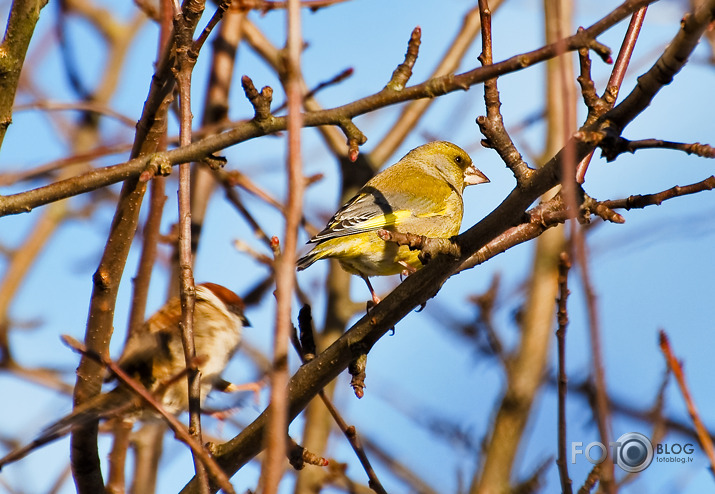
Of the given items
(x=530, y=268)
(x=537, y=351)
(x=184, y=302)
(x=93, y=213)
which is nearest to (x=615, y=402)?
(x=537, y=351)

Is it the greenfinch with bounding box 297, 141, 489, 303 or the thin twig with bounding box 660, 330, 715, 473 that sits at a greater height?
the greenfinch with bounding box 297, 141, 489, 303

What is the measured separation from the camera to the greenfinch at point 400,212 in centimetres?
427

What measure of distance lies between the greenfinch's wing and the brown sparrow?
3.03 ft

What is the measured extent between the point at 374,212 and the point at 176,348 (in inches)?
51.6

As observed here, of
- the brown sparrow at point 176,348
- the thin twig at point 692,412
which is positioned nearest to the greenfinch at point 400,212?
the brown sparrow at point 176,348

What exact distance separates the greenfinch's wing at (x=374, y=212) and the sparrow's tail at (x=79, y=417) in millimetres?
1594

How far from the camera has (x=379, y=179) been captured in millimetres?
5363

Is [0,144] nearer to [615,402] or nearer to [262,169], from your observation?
[615,402]

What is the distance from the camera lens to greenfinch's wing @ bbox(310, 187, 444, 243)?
14.0 ft

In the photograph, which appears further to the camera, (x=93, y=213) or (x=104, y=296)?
(x=93, y=213)

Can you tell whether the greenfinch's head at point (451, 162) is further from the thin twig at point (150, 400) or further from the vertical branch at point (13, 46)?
the thin twig at point (150, 400)

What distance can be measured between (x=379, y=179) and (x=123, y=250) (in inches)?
109

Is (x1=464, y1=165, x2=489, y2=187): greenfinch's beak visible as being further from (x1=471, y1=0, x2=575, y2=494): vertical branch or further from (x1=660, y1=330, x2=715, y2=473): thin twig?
(x1=660, y1=330, x2=715, y2=473): thin twig

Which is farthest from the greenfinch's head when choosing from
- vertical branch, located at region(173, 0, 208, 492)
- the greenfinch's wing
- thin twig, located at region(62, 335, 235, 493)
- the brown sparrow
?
thin twig, located at region(62, 335, 235, 493)
